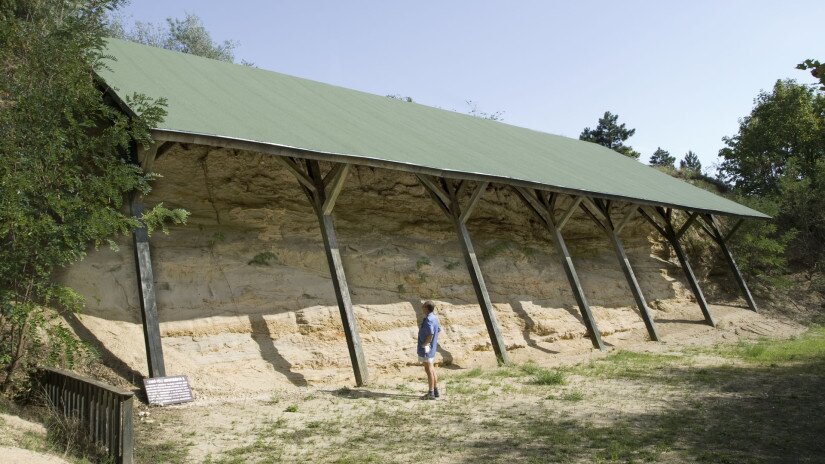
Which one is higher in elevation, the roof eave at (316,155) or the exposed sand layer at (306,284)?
the roof eave at (316,155)

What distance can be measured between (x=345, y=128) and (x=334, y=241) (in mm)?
2876

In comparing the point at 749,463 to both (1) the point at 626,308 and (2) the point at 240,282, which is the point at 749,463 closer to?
(2) the point at 240,282

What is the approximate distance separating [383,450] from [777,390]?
23.5 feet

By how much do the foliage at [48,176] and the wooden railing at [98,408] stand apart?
1.64ft

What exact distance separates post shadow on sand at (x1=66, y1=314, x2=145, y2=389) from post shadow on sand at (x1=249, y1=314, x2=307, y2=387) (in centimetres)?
247

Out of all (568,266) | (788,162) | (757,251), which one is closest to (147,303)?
(568,266)

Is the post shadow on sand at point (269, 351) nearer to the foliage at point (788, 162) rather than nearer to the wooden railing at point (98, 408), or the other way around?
the wooden railing at point (98, 408)

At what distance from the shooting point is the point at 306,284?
44.7 feet

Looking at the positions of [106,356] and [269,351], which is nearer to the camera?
[106,356]

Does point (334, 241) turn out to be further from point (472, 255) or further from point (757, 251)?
point (757, 251)

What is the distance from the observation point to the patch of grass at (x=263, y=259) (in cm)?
1317

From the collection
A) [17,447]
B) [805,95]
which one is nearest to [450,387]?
[17,447]

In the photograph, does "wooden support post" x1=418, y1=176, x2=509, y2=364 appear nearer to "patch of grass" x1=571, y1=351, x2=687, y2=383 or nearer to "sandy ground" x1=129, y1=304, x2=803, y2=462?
"sandy ground" x1=129, y1=304, x2=803, y2=462

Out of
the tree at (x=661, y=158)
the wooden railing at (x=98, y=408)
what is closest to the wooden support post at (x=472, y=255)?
the wooden railing at (x=98, y=408)
